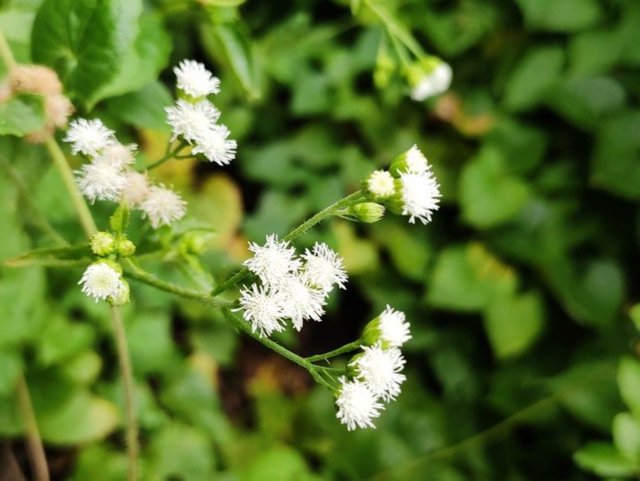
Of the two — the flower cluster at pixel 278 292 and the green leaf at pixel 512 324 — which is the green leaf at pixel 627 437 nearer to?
the green leaf at pixel 512 324

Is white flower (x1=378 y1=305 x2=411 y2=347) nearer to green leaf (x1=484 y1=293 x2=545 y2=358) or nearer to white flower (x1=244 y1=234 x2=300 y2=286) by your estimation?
white flower (x1=244 y1=234 x2=300 y2=286)

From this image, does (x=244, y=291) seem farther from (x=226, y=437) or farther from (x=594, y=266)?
(x=594, y=266)

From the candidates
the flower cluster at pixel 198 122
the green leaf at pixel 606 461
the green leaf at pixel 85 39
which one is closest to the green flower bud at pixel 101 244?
the flower cluster at pixel 198 122

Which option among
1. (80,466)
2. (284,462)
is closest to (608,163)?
(284,462)

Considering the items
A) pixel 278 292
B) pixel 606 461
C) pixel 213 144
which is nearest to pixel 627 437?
pixel 606 461

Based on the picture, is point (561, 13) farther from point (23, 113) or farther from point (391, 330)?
point (23, 113)

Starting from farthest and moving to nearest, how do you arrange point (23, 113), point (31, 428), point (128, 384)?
point (31, 428) < point (128, 384) < point (23, 113)
